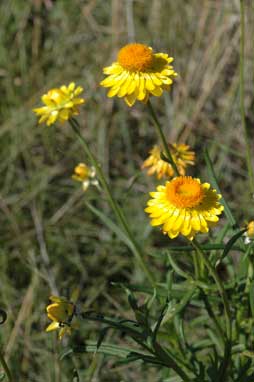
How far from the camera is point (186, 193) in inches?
54.2

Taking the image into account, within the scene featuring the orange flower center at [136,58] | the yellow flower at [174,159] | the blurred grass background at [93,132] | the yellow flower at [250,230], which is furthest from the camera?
the blurred grass background at [93,132]

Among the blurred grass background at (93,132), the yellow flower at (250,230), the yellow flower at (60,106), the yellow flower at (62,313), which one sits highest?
the yellow flower at (60,106)

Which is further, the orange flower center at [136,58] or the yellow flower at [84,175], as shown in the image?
the yellow flower at [84,175]

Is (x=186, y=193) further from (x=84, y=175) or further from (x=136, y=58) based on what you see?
(x=84, y=175)

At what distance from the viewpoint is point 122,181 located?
3262 millimetres

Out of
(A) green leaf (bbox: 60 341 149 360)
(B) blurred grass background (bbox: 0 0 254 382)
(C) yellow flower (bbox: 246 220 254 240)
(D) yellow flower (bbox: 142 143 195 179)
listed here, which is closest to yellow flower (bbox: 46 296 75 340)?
(A) green leaf (bbox: 60 341 149 360)

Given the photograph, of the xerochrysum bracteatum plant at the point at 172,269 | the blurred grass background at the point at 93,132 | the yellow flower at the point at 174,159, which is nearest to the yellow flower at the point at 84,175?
the xerochrysum bracteatum plant at the point at 172,269

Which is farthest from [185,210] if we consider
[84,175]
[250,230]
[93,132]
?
[93,132]

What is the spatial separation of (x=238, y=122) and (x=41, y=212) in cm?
109

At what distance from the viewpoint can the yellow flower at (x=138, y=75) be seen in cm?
155

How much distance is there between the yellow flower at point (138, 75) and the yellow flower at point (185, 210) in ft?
0.87

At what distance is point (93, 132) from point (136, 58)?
179 centimetres

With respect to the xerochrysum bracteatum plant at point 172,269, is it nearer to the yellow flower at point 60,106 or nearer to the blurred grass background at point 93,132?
the yellow flower at point 60,106

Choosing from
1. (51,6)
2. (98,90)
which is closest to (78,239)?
(98,90)
